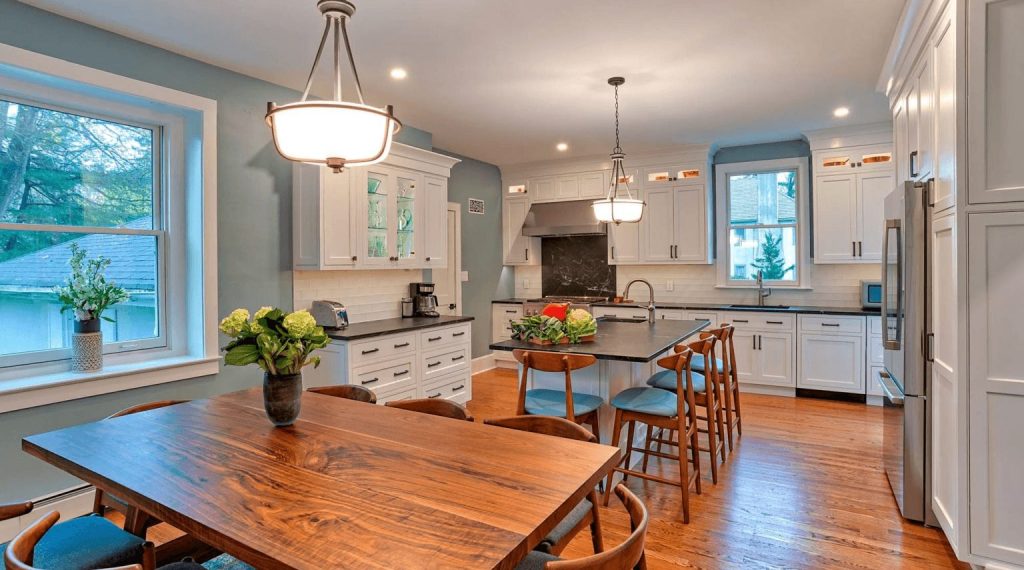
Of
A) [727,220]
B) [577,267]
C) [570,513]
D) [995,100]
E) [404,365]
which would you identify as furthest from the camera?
[577,267]

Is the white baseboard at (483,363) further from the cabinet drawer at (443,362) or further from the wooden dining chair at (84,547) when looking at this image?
the wooden dining chair at (84,547)

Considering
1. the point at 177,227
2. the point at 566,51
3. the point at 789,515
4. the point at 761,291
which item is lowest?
the point at 789,515

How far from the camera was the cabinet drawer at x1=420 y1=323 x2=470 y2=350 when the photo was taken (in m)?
4.45

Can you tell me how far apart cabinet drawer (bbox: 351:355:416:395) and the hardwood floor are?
74.1 inches

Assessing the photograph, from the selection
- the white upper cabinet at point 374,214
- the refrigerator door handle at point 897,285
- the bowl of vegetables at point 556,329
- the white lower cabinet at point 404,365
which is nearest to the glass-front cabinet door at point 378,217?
the white upper cabinet at point 374,214

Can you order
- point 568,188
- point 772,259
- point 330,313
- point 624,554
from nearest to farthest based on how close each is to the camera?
point 624,554 → point 330,313 → point 772,259 → point 568,188

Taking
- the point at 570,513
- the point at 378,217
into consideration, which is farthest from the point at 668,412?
the point at 378,217

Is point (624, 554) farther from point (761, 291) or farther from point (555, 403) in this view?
point (761, 291)

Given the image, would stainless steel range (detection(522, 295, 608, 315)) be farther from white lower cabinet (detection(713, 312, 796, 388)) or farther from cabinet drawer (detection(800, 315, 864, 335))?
cabinet drawer (detection(800, 315, 864, 335))

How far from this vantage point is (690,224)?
593 cm

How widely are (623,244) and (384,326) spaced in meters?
3.25

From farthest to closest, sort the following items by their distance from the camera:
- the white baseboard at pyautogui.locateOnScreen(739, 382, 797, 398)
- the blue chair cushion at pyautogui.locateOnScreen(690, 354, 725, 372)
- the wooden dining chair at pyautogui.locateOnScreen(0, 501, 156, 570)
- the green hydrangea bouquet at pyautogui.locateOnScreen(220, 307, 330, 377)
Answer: the white baseboard at pyautogui.locateOnScreen(739, 382, 797, 398), the blue chair cushion at pyautogui.locateOnScreen(690, 354, 725, 372), the green hydrangea bouquet at pyautogui.locateOnScreen(220, 307, 330, 377), the wooden dining chair at pyautogui.locateOnScreen(0, 501, 156, 570)

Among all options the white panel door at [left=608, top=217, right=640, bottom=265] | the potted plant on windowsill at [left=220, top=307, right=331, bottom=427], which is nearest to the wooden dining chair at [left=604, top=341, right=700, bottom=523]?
the potted plant on windowsill at [left=220, top=307, right=331, bottom=427]

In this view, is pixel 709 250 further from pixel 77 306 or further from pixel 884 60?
pixel 77 306
